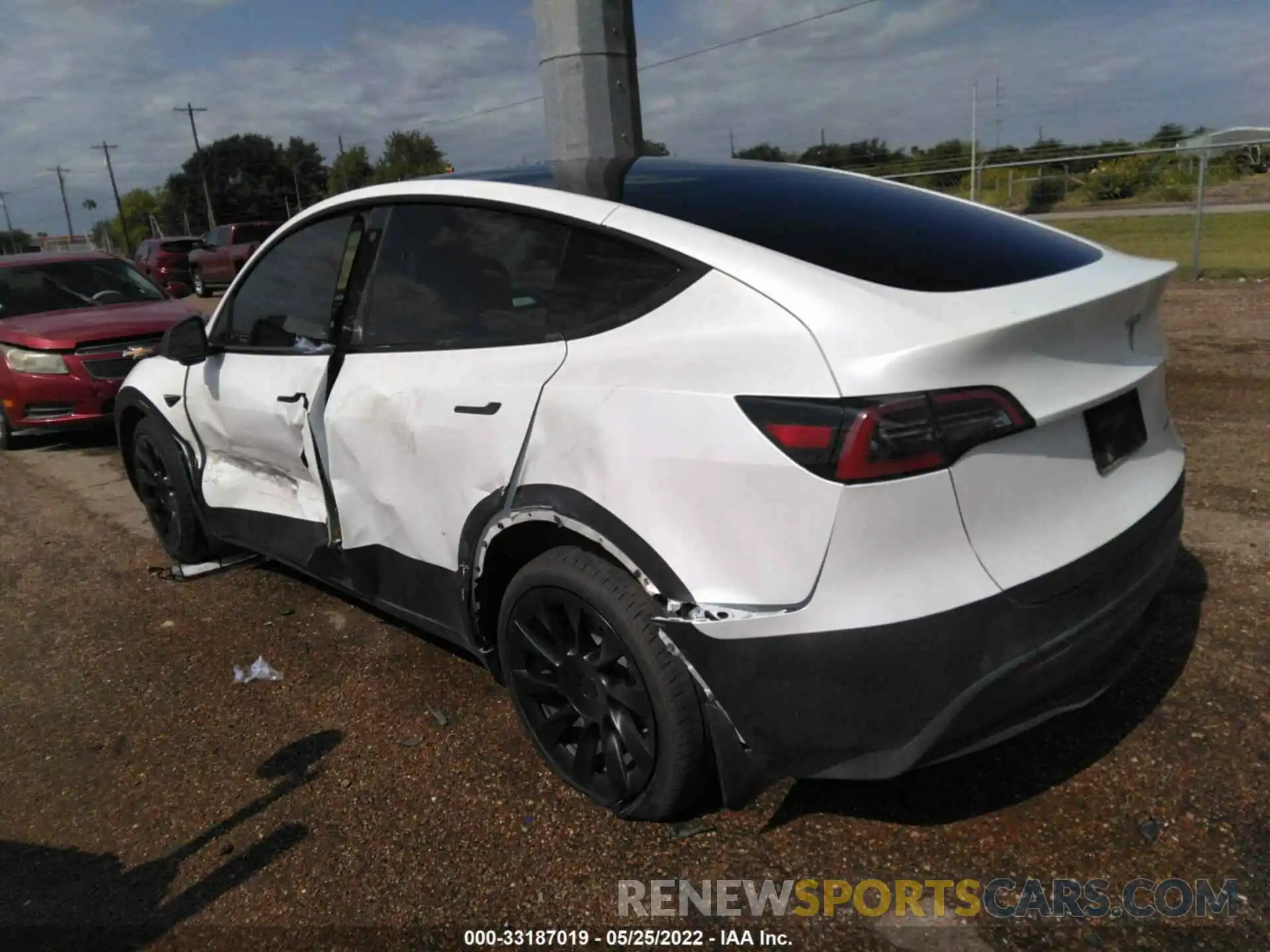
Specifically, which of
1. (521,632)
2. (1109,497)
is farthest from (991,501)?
(521,632)

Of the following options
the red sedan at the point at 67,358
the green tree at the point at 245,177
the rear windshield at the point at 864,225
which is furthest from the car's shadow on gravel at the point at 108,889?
the green tree at the point at 245,177

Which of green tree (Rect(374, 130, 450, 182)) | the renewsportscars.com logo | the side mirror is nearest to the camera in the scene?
the renewsportscars.com logo

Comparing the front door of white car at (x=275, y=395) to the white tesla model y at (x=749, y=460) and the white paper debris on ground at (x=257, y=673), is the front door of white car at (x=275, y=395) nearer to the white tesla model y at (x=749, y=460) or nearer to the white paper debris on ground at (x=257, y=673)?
the white tesla model y at (x=749, y=460)

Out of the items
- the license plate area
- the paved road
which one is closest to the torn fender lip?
the license plate area

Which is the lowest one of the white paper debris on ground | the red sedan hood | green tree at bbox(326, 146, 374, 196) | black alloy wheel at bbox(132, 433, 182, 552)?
the white paper debris on ground

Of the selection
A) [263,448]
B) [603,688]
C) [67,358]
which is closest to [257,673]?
[263,448]

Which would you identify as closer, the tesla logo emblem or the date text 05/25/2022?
the date text 05/25/2022

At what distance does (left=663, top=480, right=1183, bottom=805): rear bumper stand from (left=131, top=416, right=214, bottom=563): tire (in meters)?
3.20

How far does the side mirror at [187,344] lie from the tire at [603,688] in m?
2.13

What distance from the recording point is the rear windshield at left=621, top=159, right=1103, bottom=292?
246 cm

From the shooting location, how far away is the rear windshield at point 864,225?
246 cm

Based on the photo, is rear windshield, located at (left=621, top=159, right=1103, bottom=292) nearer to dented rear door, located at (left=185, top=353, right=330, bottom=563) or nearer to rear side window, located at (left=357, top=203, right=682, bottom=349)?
rear side window, located at (left=357, top=203, right=682, bottom=349)

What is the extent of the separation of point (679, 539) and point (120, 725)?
242 cm

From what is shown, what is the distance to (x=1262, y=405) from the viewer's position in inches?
249
